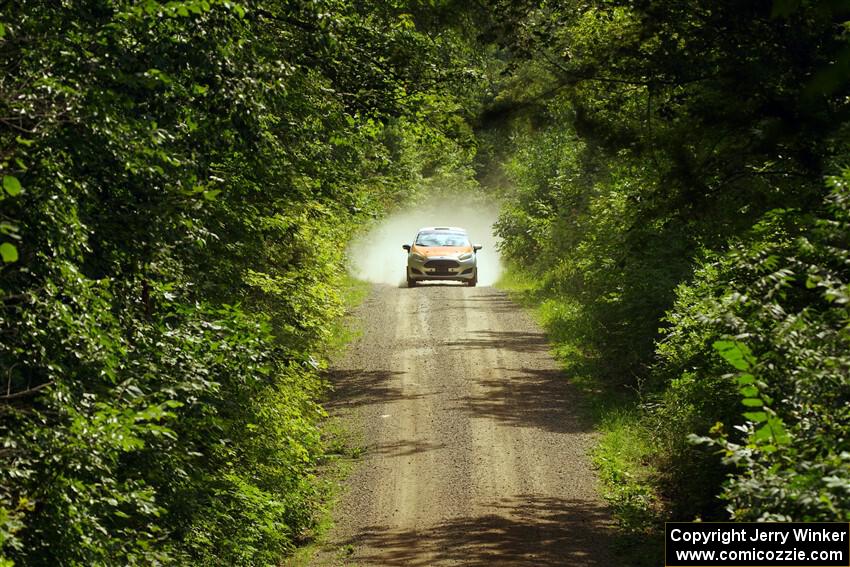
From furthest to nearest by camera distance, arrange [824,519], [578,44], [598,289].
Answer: [598,289] < [578,44] < [824,519]

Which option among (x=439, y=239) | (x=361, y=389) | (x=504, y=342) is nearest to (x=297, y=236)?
(x=361, y=389)

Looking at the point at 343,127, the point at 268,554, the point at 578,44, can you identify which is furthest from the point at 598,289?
the point at 268,554

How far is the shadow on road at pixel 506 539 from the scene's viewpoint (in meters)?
12.7

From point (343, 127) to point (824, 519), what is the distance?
9.64m

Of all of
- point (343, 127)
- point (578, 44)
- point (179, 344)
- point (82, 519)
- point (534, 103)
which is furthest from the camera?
point (578, 44)

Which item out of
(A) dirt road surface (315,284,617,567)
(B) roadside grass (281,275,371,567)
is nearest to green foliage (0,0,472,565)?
(B) roadside grass (281,275,371,567)

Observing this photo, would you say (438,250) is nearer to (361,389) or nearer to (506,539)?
(361,389)

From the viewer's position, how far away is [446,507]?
14852 mm

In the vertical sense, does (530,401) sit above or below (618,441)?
above

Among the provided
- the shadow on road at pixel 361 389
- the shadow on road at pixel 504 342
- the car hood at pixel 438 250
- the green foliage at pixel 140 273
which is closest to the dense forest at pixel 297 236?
the green foliage at pixel 140 273

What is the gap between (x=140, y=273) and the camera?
7.70 meters

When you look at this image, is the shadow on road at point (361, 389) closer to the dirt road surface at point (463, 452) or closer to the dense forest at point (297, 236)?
the dirt road surface at point (463, 452)

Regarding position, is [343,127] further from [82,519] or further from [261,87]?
[82,519]

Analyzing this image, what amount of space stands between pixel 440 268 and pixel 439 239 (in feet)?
3.16
